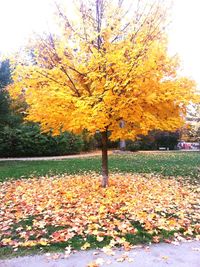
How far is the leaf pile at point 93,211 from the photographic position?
457cm

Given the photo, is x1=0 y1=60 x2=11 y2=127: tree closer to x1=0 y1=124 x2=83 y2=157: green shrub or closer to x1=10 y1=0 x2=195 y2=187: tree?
x1=0 y1=124 x2=83 y2=157: green shrub

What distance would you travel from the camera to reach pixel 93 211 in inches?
224

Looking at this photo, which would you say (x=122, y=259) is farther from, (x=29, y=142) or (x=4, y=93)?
(x=29, y=142)

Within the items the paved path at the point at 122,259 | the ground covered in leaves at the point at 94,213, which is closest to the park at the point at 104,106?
the ground covered in leaves at the point at 94,213

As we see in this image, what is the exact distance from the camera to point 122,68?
6316 millimetres

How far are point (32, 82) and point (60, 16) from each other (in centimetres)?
175

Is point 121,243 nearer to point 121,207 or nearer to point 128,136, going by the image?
point 121,207

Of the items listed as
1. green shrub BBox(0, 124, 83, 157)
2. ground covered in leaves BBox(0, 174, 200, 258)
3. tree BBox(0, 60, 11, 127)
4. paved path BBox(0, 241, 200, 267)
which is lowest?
paved path BBox(0, 241, 200, 267)

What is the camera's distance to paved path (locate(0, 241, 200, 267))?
3.59m

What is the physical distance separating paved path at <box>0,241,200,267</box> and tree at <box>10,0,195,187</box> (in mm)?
3133

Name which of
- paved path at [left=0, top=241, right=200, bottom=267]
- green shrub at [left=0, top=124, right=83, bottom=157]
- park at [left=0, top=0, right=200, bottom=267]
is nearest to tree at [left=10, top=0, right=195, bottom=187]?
park at [left=0, top=0, right=200, bottom=267]

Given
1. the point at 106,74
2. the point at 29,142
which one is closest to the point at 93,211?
the point at 106,74

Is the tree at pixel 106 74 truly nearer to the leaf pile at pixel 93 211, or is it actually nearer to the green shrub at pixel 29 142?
the leaf pile at pixel 93 211

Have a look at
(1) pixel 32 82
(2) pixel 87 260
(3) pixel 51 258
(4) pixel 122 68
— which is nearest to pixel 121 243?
(2) pixel 87 260
